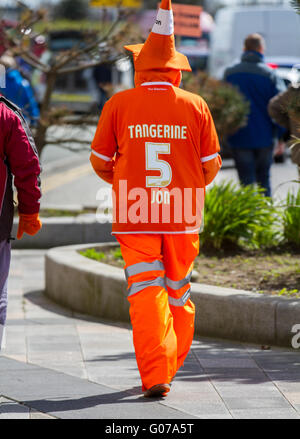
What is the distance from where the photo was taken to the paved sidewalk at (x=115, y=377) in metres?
4.88

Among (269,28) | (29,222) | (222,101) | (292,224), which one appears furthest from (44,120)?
(269,28)

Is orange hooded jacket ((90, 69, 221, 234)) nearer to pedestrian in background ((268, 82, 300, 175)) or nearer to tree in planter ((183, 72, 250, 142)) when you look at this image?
pedestrian in background ((268, 82, 300, 175))

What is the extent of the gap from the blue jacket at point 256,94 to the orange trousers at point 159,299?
17.8 ft

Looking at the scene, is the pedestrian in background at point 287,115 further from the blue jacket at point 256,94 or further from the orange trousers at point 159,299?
the orange trousers at point 159,299

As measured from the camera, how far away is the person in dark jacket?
34.6 feet

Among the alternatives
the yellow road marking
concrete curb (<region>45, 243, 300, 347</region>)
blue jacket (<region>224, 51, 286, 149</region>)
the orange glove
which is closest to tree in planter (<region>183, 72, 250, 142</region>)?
blue jacket (<region>224, 51, 286, 149</region>)

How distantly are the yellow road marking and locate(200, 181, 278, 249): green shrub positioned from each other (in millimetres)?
7577

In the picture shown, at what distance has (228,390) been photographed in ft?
17.4

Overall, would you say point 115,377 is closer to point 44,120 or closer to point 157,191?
point 157,191

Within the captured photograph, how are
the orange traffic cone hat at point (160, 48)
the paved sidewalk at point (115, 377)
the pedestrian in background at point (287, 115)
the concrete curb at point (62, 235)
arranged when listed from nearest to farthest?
the paved sidewalk at point (115, 377)
the orange traffic cone hat at point (160, 48)
the pedestrian in background at point (287, 115)
the concrete curb at point (62, 235)

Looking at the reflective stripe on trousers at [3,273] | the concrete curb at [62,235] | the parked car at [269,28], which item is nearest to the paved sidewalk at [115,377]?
the reflective stripe on trousers at [3,273]

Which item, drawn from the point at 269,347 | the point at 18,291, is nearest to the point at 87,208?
the point at 18,291

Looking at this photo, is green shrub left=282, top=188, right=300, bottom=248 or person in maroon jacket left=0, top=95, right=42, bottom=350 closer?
person in maroon jacket left=0, top=95, right=42, bottom=350

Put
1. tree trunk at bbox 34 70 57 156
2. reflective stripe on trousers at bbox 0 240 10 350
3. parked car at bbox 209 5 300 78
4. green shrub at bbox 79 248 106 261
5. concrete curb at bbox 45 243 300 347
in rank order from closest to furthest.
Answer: reflective stripe on trousers at bbox 0 240 10 350 < concrete curb at bbox 45 243 300 347 < green shrub at bbox 79 248 106 261 < tree trunk at bbox 34 70 57 156 < parked car at bbox 209 5 300 78
